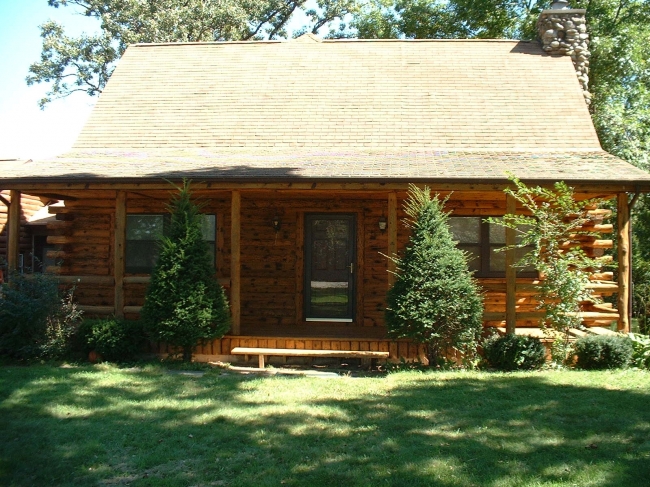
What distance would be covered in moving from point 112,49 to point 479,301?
2351 centimetres

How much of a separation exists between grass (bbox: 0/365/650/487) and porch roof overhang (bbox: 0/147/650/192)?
3.10 meters

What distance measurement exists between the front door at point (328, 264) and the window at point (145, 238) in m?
2.00

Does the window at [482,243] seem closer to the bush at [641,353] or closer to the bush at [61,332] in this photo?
the bush at [641,353]

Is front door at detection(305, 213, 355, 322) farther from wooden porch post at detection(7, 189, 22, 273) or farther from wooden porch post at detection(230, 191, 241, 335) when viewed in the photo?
wooden porch post at detection(7, 189, 22, 273)

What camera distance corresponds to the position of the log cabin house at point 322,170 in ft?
33.7

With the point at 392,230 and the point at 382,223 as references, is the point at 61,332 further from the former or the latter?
the point at 382,223

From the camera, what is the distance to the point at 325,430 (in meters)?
6.15

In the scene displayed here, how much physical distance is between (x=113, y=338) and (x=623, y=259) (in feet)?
27.3

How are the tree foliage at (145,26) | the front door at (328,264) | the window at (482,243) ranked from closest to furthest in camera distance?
the window at (482,243) < the front door at (328,264) < the tree foliage at (145,26)

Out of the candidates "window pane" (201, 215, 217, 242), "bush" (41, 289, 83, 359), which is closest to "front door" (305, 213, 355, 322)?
"window pane" (201, 215, 217, 242)

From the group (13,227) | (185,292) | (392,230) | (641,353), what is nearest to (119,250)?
(185,292)

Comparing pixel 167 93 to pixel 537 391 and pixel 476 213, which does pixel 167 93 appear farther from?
pixel 537 391

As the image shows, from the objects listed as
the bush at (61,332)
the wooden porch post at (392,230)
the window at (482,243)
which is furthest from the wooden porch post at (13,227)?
the window at (482,243)

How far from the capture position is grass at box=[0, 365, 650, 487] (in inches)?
200
